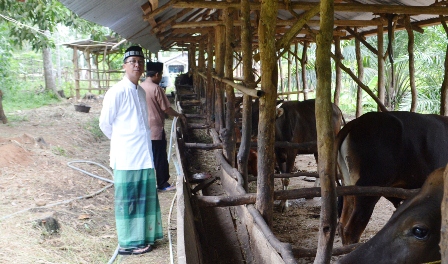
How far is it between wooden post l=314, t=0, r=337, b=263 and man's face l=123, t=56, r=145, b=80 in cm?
265

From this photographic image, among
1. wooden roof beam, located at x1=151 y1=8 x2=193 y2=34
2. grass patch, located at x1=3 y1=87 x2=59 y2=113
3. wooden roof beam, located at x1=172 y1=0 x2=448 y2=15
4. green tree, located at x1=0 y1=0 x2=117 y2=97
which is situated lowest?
grass patch, located at x1=3 y1=87 x2=59 y2=113

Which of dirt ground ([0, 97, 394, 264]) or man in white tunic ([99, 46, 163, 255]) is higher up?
man in white tunic ([99, 46, 163, 255])

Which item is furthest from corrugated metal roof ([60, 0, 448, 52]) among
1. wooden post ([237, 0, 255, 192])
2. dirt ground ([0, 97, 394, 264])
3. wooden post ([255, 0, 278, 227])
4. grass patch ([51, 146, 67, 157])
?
grass patch ([51, 146, 67, 157])

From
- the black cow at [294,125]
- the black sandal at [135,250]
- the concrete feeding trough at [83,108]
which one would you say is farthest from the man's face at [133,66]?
the concrete feeding trough at [83,108]

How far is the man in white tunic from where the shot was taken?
490 centimetres

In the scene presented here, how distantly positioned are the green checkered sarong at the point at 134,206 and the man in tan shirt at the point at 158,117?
7.30 feet

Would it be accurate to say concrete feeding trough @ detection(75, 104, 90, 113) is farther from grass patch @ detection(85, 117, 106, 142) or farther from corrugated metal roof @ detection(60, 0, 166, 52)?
corrugated metal roof @ detection(60, 0, 166, 52)

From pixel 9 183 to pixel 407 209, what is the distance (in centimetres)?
666

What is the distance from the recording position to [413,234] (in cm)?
241

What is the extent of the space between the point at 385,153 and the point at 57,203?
485 cm

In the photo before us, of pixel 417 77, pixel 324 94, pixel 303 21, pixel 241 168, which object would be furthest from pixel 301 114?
pixel 417 77

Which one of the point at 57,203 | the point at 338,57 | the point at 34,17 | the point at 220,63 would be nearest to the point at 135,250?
the point at 57,203

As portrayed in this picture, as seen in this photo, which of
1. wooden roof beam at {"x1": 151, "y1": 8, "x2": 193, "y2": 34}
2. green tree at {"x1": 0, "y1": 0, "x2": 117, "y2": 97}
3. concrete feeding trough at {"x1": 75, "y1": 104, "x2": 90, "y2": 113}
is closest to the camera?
wooden roof beam at {"x1": 151, "y1": 8, "x2": 193, "y2": 34}

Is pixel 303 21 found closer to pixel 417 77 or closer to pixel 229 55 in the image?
pixel 229 55
